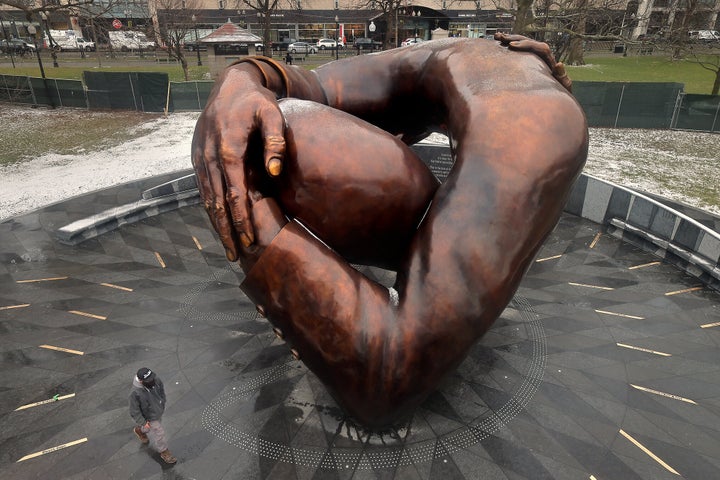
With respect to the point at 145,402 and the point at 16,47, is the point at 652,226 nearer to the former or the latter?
the point at 145,402

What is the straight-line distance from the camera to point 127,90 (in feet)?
88.2

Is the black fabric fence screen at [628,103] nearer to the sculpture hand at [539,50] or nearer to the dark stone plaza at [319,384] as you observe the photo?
the dark stone plaza at [319,384]

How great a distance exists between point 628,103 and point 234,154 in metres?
24.1

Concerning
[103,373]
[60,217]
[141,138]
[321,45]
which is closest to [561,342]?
[103,373]

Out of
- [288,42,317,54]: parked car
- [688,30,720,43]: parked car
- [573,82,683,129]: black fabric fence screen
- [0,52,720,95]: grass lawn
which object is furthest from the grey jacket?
[288,42,317,54]: parked car

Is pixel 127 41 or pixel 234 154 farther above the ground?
pixel 234 154

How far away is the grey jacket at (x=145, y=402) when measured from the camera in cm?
565

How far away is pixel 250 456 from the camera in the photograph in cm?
584

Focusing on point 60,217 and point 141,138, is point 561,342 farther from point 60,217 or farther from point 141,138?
point 141,138

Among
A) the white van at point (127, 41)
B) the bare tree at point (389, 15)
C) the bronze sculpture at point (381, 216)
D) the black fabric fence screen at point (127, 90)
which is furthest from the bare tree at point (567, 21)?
the white van at point (127, 41)

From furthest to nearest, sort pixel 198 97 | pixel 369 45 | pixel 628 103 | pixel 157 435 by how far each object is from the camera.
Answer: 1. pixel 369 45
2. pixel 198 97
3. pixel 628 103
4. pixel 157 435

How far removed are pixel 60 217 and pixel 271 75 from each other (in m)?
9.60

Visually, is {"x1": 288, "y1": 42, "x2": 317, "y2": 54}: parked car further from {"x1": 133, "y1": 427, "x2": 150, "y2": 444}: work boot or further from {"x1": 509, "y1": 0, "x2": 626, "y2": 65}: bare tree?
{"x1": 133, "y1": 427, "x2": 150, "y2": 444}: work boot

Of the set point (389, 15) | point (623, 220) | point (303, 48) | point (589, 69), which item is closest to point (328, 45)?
point (303, 48)
